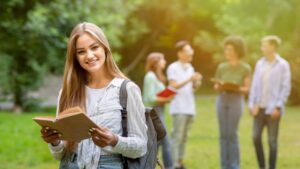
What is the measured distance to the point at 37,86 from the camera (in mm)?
19484

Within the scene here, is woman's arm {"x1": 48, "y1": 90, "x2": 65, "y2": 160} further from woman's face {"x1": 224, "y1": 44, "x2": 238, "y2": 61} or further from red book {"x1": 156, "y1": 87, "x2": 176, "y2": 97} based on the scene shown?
woman's face {"x1": 224, "y1": 44, "x2": 238, "y2": 61}

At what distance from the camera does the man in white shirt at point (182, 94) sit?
376 inches

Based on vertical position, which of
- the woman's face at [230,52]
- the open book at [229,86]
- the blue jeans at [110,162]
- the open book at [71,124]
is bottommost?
the blue jeans at [110,162]

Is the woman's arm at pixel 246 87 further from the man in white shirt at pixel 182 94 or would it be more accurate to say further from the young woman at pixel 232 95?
the man in white shirt at pixel 182 94

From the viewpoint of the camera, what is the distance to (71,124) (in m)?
3.63

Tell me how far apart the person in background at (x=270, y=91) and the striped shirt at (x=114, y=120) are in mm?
5246

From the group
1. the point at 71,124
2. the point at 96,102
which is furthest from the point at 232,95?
the point at 71,124

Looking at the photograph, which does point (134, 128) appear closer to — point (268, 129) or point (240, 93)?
point (240, 93)

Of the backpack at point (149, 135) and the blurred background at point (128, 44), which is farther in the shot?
the blurred background at point (128, 44)

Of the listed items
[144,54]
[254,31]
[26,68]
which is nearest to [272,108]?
[26,68]

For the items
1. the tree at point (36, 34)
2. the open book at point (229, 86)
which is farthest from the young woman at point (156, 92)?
the tree at point (36, 34)

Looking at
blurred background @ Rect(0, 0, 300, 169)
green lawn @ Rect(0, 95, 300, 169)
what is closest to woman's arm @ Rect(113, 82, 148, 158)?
blurred background @ Rect(0, 0, 300, 169)

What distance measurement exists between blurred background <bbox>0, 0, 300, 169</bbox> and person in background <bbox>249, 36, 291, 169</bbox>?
1717 mm

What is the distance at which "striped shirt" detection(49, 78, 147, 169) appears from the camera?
3750 mm
